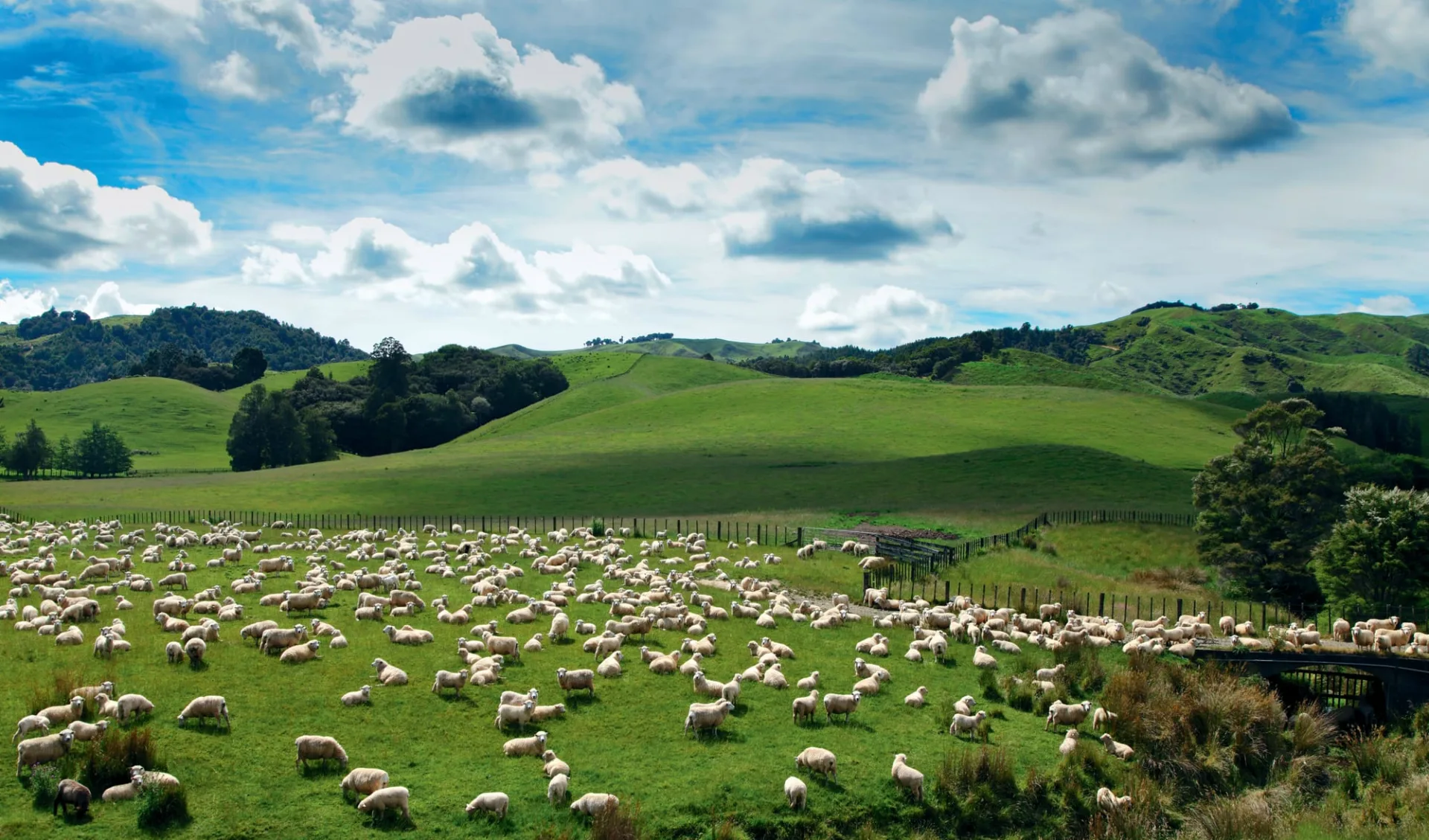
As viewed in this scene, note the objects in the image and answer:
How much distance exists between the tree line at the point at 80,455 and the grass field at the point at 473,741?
4073 inches

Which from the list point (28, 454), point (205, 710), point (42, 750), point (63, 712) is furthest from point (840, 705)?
point (28, 454)

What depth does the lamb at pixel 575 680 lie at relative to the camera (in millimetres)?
22609

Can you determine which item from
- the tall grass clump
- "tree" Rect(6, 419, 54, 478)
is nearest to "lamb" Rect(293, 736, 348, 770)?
the tall grass clump

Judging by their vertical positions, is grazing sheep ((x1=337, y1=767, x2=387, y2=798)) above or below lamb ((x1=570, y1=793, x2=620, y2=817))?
above

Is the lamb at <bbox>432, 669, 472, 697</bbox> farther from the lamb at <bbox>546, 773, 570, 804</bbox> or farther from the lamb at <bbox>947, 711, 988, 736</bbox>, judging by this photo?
the lamb at <bbox>947, 711, 988, 736</bbox>

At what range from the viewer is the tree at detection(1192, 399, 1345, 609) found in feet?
152

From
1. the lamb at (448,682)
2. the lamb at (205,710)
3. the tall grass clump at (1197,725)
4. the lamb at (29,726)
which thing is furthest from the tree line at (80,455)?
the tall grass clump at (1197,725)

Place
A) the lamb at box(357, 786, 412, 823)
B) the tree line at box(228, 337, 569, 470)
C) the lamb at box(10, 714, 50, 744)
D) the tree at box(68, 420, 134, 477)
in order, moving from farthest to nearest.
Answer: the tree line at box(228, 337, 569, 470), the tree at box(68, 420, 134, 477), the lamb at box(10, 714, 50, 744), the lamb at box(357, 786, 412, 823)

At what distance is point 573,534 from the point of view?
5391cm

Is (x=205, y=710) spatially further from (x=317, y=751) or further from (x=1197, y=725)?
(x=1197, y=725)

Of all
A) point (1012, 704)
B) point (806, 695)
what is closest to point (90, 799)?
point (806, 695)

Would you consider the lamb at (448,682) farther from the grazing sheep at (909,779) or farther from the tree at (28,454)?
the tree at (28,454)

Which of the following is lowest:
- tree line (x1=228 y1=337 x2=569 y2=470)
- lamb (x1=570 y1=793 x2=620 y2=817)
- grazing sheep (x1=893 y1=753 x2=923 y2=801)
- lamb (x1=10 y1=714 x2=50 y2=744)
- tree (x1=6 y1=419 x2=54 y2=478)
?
grazing sheep (x1=893 y1=753 x2=923 y2=801)

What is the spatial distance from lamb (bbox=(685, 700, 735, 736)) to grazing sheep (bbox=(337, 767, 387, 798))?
6827 millimetres
